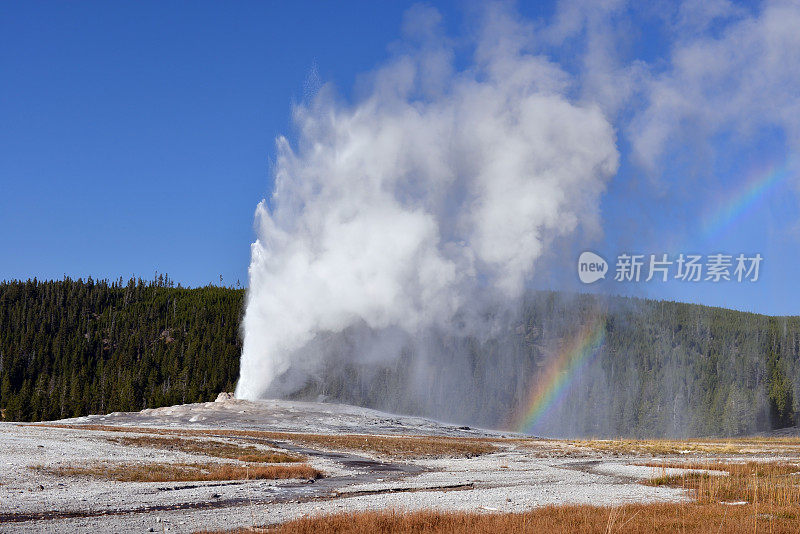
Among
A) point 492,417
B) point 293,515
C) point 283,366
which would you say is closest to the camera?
point 293,515

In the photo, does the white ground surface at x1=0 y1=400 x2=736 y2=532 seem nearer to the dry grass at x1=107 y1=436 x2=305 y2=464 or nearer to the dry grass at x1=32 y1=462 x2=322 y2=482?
the dry grass at x1=32 y1=462 x2=322 y2=482

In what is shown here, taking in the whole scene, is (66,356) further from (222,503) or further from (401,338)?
(222,503)

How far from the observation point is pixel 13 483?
28609mm

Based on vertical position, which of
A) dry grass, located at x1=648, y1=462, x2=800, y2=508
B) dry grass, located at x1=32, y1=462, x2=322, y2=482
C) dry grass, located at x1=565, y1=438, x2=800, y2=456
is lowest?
dry grass, located at x1=565, y1=438, x2=800, y2=456

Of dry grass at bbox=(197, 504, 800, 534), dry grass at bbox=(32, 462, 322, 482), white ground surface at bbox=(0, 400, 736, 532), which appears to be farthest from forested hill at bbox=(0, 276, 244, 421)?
dry grass at bbox=(197, 504, 800, 534)

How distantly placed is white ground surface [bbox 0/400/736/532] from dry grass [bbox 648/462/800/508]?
1518mm

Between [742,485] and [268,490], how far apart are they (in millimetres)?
24126

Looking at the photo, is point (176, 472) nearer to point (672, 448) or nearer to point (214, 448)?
point (214, 448)

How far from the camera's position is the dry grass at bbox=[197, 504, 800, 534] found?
66.3ft

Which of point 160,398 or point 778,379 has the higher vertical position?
point 778,379

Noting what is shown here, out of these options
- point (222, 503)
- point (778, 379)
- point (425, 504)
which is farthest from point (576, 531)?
point (778, 379)

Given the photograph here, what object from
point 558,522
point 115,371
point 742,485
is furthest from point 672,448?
point 115,371

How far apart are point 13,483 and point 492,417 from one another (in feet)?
487

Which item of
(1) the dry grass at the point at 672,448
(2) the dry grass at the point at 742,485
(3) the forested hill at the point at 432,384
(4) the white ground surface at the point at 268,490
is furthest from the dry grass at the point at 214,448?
(3) the forested hill at the point at 432,384
